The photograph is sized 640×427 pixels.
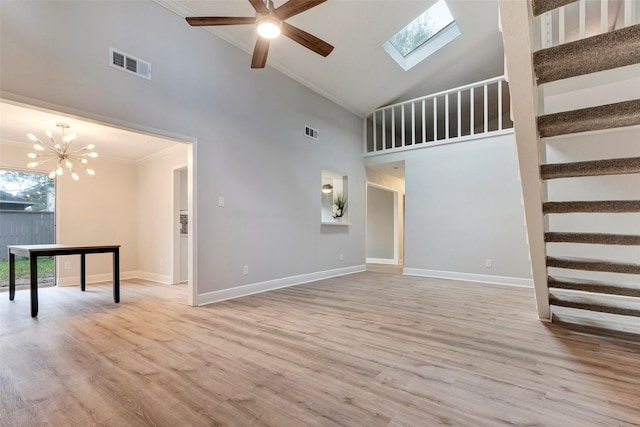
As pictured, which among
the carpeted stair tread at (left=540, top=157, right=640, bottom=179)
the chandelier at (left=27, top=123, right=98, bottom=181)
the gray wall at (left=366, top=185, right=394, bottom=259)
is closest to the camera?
the carpeted stair tread at (left=540, top=157, right=640, bottom=179)

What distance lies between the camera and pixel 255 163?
14.0ft

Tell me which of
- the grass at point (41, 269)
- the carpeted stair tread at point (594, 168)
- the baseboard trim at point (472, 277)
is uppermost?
the carpeted stair tread at point (594, 168)

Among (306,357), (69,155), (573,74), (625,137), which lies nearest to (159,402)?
(306,357)

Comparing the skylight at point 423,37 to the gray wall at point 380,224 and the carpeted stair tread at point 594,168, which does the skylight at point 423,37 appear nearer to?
the gray wall at point 380,224

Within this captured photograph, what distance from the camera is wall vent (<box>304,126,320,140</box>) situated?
518 cm

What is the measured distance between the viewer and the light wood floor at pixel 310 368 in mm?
1486

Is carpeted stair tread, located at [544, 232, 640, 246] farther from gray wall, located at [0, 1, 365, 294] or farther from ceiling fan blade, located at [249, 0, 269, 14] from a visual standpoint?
gray wall, located at [0, 1, 365, 294]

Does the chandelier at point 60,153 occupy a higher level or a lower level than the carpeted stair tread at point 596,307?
higher

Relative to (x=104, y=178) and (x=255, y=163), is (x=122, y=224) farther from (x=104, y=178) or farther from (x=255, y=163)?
(x=255, y=163)

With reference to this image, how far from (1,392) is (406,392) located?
2.30 m

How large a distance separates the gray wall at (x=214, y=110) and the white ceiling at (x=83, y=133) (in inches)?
23.2

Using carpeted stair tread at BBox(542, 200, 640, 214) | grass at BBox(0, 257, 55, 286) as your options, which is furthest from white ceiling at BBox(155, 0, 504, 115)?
grass at BBox(0, 257, 55, 286)

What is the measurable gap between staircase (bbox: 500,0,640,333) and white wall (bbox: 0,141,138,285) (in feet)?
21.3

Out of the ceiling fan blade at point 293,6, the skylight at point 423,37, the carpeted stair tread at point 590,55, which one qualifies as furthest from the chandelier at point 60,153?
the carpeted stair tread at point 590,55
